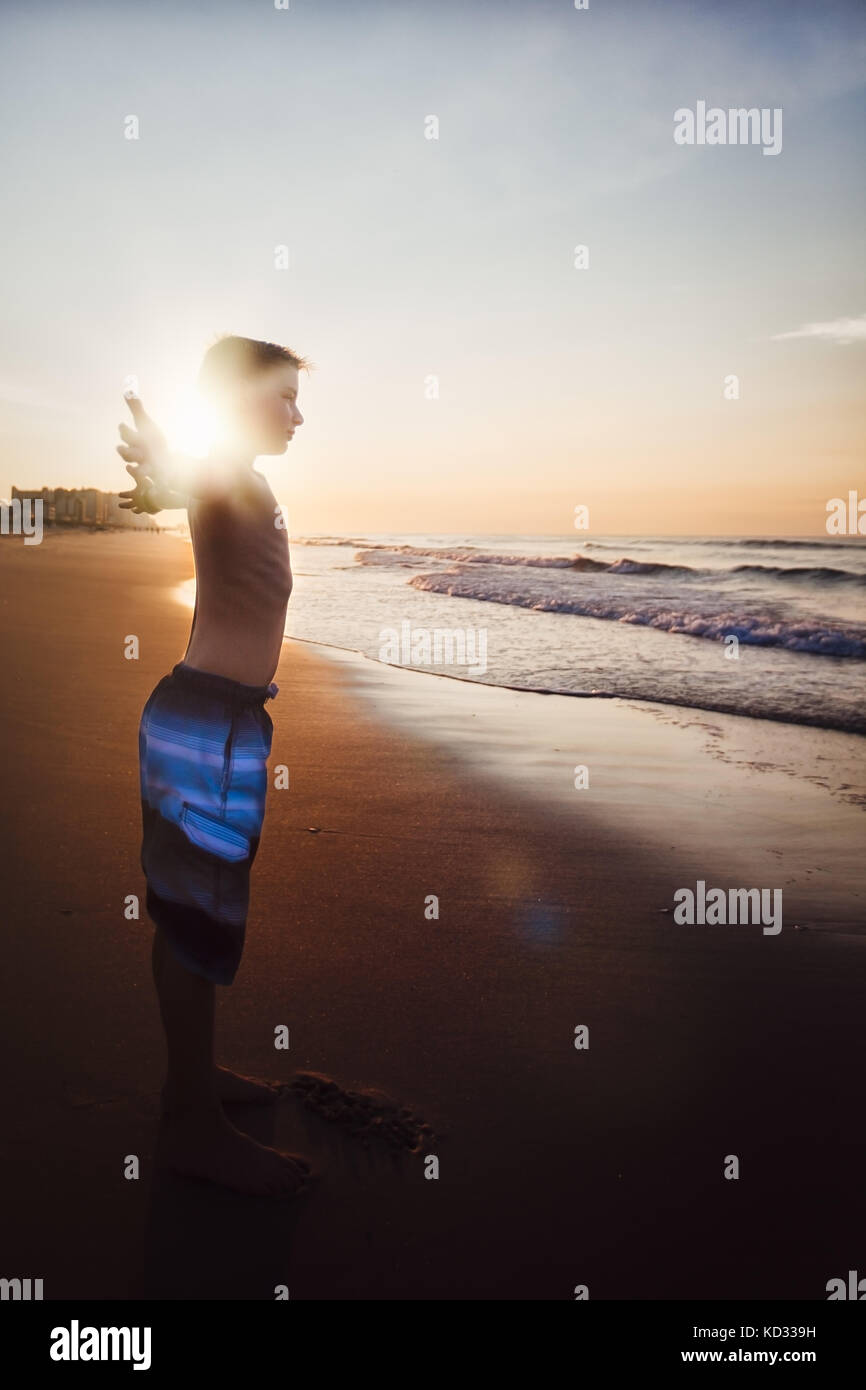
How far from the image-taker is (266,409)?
2.35m

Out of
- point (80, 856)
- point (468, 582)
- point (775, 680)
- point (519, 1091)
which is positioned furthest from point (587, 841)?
point (468, 582)

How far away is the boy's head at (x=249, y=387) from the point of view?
2.32m

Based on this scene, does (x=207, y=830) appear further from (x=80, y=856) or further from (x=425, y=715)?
(x=425, y=715)

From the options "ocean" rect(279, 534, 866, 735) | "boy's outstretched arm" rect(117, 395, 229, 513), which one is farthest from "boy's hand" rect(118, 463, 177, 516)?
"ocean" rect(279, 534, 866, 735)

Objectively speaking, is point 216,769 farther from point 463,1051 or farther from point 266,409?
point 463,1051

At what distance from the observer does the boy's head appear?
2.32 meters

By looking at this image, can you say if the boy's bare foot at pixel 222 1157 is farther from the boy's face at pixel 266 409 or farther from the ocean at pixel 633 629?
the ocean at pixel 633 629

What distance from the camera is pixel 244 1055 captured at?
110 inches

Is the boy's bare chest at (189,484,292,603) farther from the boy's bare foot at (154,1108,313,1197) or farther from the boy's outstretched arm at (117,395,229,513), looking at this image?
the boy's bare foot at (154,1108,313,1197)

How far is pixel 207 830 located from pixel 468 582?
806 inches

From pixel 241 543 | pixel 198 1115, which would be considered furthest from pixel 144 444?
pixel 198 1115

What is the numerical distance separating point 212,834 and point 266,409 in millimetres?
1092

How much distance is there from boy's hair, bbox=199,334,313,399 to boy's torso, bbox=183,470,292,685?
28cm
